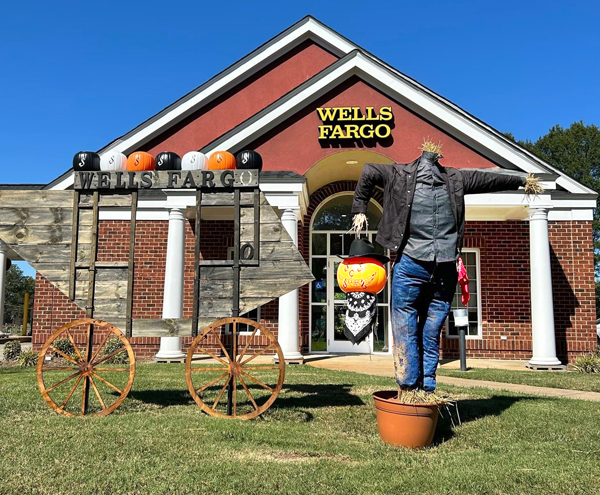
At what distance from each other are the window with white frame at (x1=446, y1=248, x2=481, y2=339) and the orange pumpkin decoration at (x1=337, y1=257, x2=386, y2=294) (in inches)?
332

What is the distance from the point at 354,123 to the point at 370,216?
3.00 meters

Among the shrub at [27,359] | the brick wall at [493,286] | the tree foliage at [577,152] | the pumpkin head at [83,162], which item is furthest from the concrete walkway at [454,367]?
the tree foliage at [577,152]

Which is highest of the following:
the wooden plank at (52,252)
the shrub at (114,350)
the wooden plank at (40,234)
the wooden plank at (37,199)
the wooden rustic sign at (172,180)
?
the wooden rustic sign at (172,180)

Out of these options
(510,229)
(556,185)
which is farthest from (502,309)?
(556,185)

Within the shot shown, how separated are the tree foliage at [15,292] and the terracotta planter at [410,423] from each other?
44.7 metres

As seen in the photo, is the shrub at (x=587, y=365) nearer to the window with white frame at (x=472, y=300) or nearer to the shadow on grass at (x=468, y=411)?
the window with white frame at (x=472, y=300)

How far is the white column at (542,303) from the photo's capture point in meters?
10.1

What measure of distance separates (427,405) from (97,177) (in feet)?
12.7

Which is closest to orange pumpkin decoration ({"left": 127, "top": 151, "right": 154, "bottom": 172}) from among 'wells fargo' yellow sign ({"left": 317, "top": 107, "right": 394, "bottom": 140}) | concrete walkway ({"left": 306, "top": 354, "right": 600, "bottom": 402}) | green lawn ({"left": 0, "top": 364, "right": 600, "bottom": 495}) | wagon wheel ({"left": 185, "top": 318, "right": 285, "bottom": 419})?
wagon wheel ({"left": 185, "top": 318, "right": 285, "bottom": 419})

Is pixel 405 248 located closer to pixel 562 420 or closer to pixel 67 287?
pixel 562 420

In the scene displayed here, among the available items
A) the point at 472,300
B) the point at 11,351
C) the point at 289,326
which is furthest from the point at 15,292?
the point at 472,300

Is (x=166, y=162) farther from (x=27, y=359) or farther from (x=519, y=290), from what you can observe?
(x=519, y=290)

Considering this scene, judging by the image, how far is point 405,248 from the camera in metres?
4.30

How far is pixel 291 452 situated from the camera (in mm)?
3711
